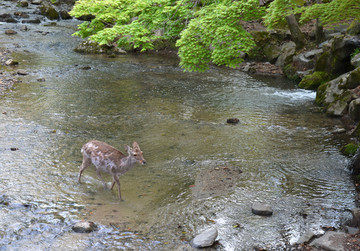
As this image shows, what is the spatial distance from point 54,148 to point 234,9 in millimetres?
7648

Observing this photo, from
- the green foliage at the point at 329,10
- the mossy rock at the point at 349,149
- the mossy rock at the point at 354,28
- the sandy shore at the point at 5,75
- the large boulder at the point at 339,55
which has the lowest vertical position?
the sandy shore at the point at 5,75

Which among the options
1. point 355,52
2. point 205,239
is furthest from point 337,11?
point 205,239

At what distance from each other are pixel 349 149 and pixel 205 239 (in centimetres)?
649

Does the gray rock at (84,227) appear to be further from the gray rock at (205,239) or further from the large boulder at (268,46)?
the large boulder at (268,46)

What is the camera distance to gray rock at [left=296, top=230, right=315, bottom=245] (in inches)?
257

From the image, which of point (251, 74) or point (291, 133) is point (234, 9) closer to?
point (291, 133)

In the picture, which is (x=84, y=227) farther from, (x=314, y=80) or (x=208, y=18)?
(x=314, y=80)

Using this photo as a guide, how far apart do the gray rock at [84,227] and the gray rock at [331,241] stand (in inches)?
162

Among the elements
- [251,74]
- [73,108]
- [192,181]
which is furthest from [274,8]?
[251,74]

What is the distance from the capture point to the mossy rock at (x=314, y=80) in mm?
18391

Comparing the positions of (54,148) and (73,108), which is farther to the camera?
(73,108)

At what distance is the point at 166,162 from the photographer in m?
10.2

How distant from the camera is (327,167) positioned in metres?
9.95

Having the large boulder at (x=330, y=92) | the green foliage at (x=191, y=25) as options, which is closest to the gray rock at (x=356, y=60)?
the large boulder at (x=330, y=92)
